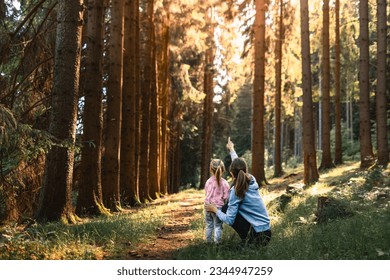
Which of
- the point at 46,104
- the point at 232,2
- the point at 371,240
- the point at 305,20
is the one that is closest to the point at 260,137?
Answer: the point at 305,20

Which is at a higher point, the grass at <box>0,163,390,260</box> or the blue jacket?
the blue jacket

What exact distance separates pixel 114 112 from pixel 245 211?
775 centimetres

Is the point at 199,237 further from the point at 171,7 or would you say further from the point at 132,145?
the point at 171,7

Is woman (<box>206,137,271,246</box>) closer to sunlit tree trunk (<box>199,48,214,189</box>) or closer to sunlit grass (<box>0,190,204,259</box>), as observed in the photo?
sunlit grass (<box>0,190,204,259</box>)

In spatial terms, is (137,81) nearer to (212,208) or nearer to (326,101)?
(326,101)

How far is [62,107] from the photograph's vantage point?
26.0 feet

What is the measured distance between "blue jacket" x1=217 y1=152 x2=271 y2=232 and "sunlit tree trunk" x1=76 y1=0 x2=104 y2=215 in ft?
19.5

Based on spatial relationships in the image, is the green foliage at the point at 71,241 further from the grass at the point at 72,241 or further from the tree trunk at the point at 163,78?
the tree trunk at the point at 163,78

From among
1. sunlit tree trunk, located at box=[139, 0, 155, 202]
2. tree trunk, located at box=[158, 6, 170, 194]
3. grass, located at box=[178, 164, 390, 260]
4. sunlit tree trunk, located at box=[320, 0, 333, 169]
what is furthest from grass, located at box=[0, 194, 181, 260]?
tree trunk, located at box=[158, 6, 170, 194]

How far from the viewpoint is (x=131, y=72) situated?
49.3 feet

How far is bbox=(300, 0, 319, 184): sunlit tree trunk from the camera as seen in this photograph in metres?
14.9

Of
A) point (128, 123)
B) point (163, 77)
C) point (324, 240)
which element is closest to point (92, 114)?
point (128, 123)

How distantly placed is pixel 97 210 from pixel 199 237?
446 centimetres

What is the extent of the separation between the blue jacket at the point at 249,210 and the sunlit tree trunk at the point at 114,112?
728cm
